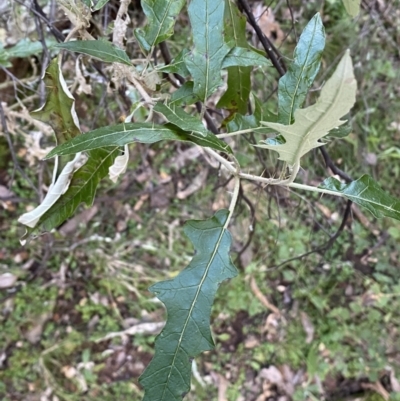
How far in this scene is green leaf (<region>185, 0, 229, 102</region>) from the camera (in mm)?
664

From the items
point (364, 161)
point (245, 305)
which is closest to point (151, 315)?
point (245, 305)

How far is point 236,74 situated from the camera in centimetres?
91

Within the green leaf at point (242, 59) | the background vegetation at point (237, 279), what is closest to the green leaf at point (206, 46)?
the green leaf at point (242, 59)

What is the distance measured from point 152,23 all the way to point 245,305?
1.55 meters

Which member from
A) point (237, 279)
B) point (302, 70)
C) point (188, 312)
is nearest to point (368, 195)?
point (302, 70)

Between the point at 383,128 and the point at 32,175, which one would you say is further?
the point at 383,128

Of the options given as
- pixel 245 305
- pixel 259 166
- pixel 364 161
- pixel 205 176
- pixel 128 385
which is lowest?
pixel 128 385

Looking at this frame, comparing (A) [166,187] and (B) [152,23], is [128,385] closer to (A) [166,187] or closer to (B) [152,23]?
(A) [166,187]

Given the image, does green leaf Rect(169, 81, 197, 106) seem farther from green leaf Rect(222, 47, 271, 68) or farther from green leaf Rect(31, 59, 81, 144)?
green leaf Rect(31, 59, 81, 144)

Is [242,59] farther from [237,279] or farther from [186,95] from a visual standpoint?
[237,279]

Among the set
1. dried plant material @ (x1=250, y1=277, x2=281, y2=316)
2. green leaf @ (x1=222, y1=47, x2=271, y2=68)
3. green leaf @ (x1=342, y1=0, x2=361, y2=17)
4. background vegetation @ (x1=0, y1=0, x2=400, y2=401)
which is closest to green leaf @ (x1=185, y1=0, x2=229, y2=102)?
green leaf @ (x1=222, y1=47, x2=271, y2=68)

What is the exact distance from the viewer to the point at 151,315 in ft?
6.36

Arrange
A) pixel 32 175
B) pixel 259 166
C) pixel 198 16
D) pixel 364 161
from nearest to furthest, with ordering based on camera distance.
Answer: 1. pixel 198 16
2. pixel 32 175
3. pixel 259 166
4. pixel 364 161

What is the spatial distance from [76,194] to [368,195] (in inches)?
19.2
